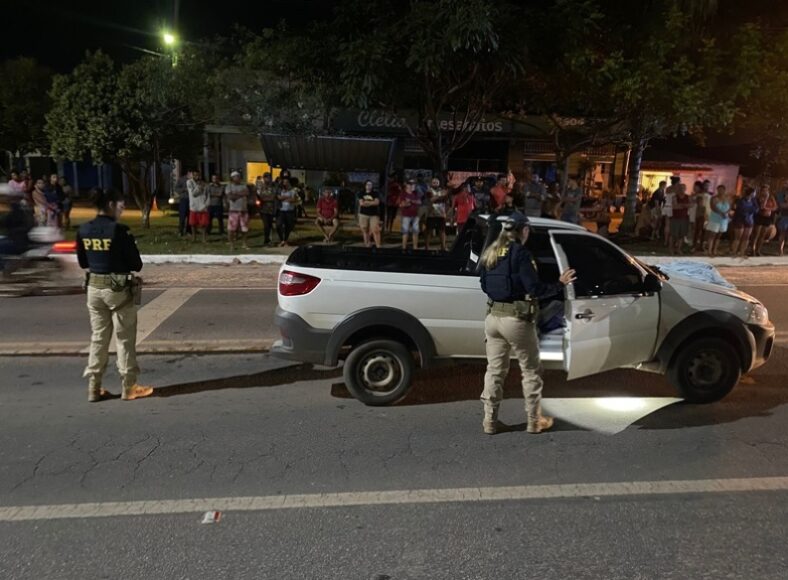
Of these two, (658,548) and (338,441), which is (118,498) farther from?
(658,548)

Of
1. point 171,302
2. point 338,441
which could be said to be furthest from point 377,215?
Answer: point 338,441

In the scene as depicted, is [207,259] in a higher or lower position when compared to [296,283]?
lower

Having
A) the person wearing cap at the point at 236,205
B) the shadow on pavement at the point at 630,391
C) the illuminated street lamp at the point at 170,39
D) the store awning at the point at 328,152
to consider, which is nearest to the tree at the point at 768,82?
the store awning at the point at 328,152

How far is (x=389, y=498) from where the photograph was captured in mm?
3857

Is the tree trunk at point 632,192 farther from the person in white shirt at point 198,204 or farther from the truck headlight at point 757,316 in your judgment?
the truck headlight at point 757,316

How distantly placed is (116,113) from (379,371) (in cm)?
1292

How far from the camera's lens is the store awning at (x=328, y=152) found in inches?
690

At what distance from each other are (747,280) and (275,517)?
448 inches

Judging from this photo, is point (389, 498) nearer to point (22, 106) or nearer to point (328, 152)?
point (328, 152)

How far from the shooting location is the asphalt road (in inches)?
127

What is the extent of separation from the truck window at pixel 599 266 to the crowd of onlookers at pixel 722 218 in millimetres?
10413

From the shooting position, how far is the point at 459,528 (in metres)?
3.52

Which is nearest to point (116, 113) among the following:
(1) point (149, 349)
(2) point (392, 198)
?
(2) point (392, 198)

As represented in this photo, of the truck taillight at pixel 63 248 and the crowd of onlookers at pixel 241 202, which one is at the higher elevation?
the crowd of onlookers at pixel 241 202
